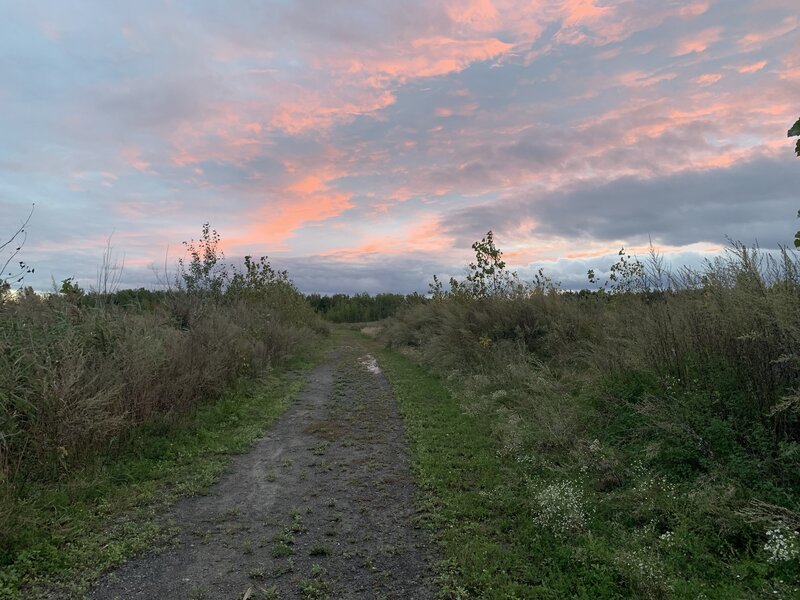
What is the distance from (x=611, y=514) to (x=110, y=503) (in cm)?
526

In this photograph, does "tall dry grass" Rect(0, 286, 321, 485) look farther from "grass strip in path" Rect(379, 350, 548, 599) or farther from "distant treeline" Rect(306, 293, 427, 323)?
"distant treeline" Rect(306, 293, 427, 323)

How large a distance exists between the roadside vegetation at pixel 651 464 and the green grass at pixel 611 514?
2 centimetres

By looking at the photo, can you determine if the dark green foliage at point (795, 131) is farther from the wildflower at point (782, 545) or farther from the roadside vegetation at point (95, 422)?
the roadside vegetation at point (95, 422)

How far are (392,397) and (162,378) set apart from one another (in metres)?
5.55

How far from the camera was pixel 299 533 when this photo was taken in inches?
184

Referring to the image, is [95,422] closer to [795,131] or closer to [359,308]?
[795,131]

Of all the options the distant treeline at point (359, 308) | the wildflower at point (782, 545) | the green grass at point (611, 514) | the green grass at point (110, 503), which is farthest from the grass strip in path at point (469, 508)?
the distant treeline at point (359, 308)

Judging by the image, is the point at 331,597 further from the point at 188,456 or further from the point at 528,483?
the point at 188,456

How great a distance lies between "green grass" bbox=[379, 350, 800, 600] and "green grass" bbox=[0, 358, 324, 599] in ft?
9.52

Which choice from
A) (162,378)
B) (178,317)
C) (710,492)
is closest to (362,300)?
(178,317)

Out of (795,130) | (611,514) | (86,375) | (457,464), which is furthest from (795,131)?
(86,375)

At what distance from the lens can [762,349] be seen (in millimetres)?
4973

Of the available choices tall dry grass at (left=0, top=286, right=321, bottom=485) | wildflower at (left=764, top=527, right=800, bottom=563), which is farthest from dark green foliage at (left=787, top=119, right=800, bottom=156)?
tall dry grass at (left=0, top=286, right=321, bottom=485)

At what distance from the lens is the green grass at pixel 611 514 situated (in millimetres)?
3506
